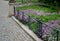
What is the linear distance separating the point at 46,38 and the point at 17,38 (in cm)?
165

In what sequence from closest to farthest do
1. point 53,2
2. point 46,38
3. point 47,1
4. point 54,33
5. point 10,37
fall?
point 54,33
point 46,38
point 10,37
point 53,2
point 47,1

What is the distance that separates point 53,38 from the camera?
9031 millimetres

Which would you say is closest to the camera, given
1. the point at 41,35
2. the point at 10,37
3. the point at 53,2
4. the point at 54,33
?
the point at 54,33

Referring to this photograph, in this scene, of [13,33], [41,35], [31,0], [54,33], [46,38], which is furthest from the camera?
[31,0]

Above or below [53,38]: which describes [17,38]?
below

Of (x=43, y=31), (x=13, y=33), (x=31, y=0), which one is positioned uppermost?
(x=43, y=31)

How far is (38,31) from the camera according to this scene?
10.8 meters

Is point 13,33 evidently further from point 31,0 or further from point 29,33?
point 31,0

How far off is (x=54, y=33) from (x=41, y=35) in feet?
4.73

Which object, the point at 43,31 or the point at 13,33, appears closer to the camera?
the point at 43,31

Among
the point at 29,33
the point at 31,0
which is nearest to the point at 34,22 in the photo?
the point at 29,33

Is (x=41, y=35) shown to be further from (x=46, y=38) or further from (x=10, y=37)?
(x=10, y=37)

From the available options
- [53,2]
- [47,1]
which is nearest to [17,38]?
[53,2]

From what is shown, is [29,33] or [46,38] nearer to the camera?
[46,38]
